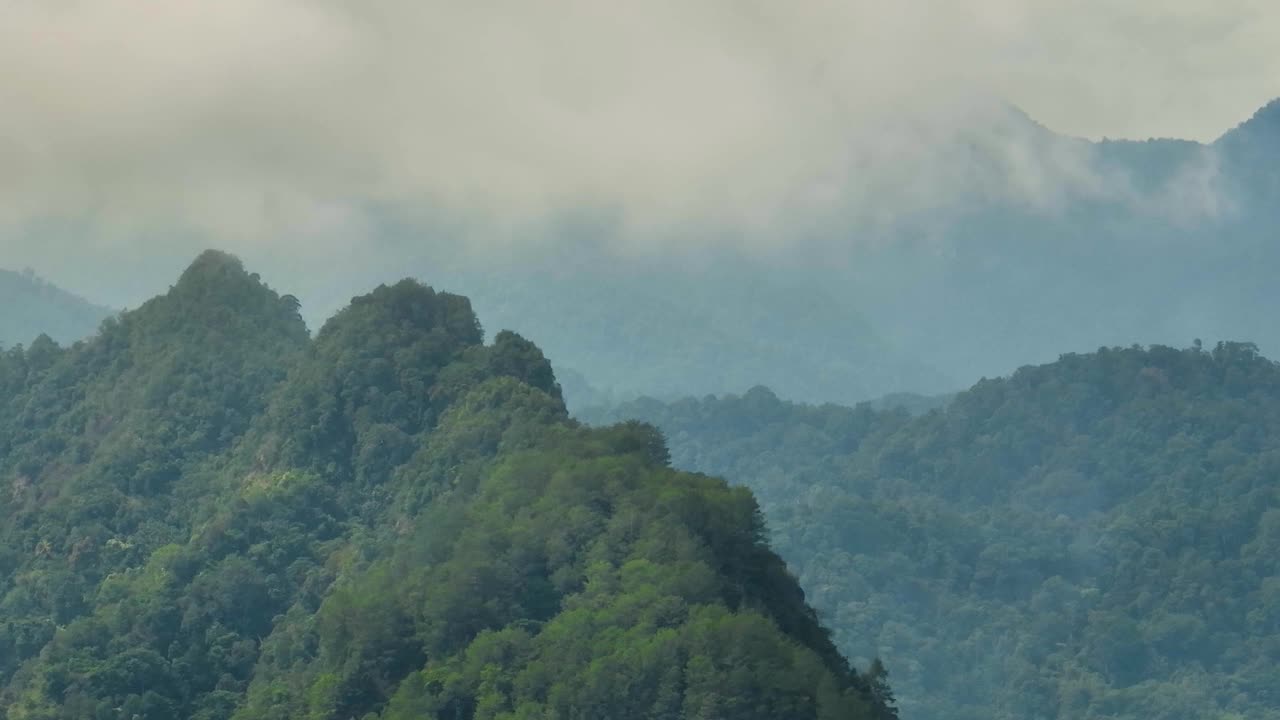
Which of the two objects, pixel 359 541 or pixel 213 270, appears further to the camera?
pixel 213 270

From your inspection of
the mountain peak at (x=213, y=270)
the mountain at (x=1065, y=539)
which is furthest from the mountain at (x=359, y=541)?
the mountain at (x=1065, y=539)

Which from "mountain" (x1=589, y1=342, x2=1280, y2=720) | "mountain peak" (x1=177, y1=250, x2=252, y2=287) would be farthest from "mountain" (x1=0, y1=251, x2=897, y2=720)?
"mountain" (x1=589, y1=342, x2=1280, y2=720)

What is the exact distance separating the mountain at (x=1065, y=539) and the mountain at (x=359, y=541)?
51.2 meters

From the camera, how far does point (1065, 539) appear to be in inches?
6821

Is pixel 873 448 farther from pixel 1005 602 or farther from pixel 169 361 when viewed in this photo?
pixel 169 361

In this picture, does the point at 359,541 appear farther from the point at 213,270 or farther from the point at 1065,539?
the point at 1065,539

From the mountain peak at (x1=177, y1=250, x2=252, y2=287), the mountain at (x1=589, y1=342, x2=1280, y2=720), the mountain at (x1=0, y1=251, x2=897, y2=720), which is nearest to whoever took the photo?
the mountain at (x1=0, y1=251, x2=897, y2=720)

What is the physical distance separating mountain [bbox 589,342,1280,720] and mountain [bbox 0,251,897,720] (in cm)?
5118

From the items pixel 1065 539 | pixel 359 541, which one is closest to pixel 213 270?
pixel 359 541

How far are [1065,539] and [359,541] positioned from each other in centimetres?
9084

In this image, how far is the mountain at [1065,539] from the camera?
15175cm

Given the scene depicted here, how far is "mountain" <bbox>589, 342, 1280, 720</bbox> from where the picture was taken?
5974 inches

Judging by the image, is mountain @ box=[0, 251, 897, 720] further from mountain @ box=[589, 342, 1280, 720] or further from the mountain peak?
mountain @ box=[589, 342, 1280, 720]

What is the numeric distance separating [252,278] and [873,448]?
9268 centimetres
